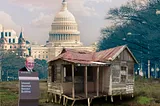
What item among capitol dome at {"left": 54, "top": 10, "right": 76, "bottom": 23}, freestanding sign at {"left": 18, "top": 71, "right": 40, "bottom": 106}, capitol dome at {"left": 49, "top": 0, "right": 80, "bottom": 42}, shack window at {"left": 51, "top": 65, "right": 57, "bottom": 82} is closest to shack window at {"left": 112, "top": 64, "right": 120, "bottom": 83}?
shack window at {"left": 51, "top": 65, "right": 57, "bottom": 82}

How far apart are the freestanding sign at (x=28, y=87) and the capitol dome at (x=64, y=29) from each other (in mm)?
141543

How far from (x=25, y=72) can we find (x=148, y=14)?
115ft

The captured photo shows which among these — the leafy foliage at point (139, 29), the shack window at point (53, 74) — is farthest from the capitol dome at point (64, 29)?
the shack window at point (53, 74)

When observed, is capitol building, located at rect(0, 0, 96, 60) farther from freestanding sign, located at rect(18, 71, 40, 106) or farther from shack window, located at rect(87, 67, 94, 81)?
freestanding sign, located at rect(18, 71, 40, 106)

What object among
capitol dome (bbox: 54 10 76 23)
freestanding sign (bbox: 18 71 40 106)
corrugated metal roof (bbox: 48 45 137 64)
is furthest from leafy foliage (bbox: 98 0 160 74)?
capitol dome (bbox: 54 10 76 23)

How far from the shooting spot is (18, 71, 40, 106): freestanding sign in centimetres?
1759

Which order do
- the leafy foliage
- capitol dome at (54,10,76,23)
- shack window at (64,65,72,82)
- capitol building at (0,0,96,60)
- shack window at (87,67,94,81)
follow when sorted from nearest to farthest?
1. shack window at (64,65,72,82)
2. shack window at (87,67,94,81)
3. the leafy foliage
4. capitol building at (0,0,96,60)
5. capitol dome at (54,10,76,23)

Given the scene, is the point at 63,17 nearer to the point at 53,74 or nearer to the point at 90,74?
the point at 90,74

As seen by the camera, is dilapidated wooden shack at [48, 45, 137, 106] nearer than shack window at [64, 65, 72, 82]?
Yes

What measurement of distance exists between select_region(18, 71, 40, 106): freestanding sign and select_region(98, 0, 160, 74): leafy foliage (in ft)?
101

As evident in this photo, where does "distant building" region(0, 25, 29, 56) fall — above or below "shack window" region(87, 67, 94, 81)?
above

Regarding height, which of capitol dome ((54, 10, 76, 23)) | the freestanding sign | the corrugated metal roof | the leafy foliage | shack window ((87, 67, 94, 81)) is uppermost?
capitol dome ((54, 10, 76, 23))

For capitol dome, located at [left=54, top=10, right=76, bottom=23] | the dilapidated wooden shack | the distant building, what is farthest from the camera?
capitol dome, located at [left=54, top=10, right=76, bottom=23]

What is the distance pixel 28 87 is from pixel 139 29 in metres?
37.3
